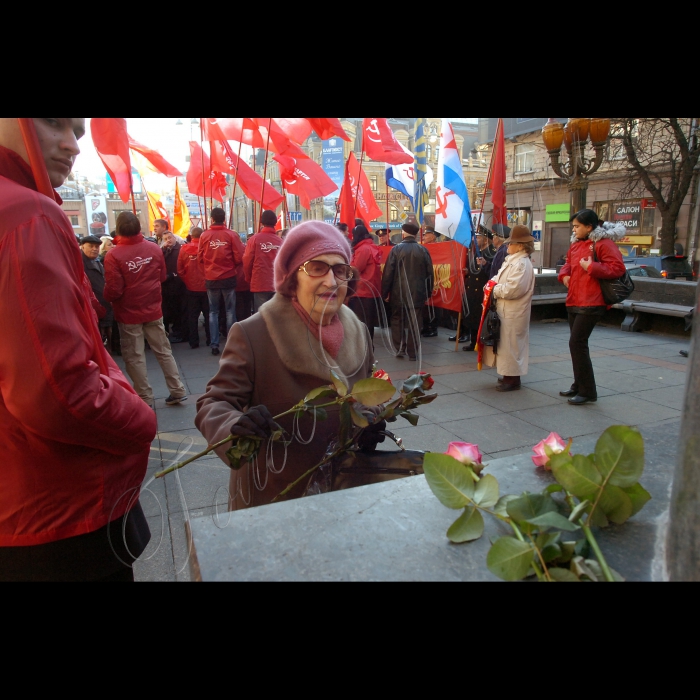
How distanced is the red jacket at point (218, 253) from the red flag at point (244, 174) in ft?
4.25

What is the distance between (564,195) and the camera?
87.0ft

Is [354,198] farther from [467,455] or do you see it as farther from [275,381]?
[467,455]

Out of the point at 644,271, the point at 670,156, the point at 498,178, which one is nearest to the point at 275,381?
the point at 498,178

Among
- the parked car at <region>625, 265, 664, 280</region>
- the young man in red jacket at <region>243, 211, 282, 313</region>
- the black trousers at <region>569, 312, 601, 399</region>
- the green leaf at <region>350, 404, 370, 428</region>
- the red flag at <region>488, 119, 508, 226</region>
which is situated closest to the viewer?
the green leaf at <region>350, 404, 370, 428</region>

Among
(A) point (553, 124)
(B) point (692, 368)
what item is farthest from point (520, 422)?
(A) point (553, 124)

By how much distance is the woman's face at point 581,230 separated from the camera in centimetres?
570

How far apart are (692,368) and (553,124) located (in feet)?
30.0

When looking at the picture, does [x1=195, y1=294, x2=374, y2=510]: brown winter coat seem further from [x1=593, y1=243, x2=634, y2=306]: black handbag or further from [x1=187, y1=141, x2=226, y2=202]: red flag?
[x1=187, y1=141, x2=226, y2=202]: red flag

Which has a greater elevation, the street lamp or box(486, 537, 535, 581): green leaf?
the street lamp

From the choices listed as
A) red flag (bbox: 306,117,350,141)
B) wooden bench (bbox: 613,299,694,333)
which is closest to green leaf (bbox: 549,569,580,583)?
red flag (bbox: 306,117,350,141)

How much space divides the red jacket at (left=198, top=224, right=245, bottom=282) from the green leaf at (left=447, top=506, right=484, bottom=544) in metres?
6.97

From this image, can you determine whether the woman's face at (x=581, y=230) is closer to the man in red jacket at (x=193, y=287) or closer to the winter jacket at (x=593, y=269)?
the winter jacket at (x=593, y=269)

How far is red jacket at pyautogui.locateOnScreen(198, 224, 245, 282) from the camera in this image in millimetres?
7648

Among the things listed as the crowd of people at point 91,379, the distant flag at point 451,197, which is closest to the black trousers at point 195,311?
the distant flag at point 451,197
